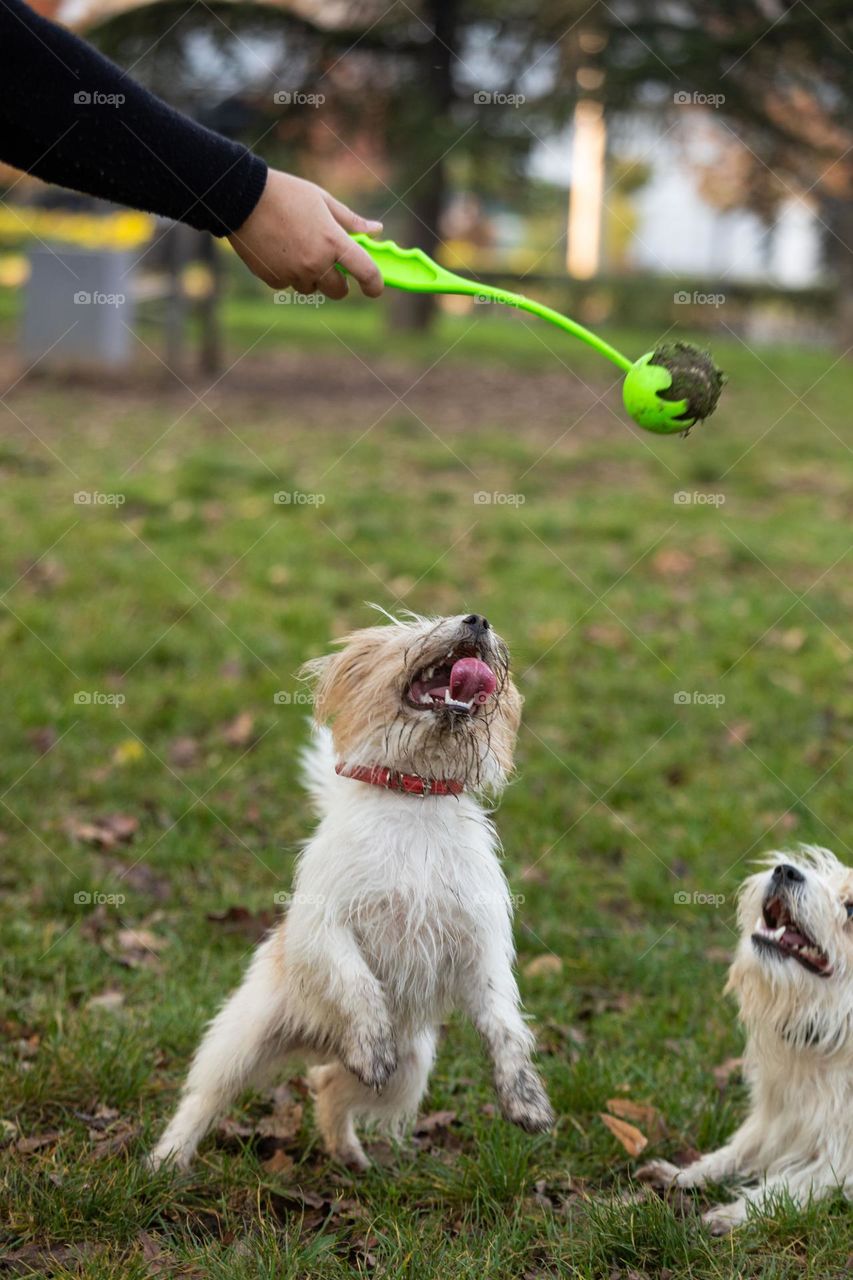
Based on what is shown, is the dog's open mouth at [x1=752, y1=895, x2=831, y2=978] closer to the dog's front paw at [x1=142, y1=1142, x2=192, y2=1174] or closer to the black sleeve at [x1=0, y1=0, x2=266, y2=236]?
the dog's front paw at [x1=142, y1=1142, x2=192, y2=1174]

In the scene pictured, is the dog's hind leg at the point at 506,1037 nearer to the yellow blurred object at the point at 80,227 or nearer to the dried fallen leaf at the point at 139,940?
the dried fallen leaf at the point at 139,940

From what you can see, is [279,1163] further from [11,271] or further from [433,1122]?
[11,271]

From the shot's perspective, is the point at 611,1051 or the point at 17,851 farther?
the point at 17,851

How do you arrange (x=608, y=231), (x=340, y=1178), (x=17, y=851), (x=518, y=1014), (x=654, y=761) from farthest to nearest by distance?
(x=608, y=231), (x=654, y=761), (x=17, y=851), (x=340, y=1178), (x=518, y=1014)

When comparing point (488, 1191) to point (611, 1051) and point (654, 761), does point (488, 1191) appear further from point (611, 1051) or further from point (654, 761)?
point (654, 761)

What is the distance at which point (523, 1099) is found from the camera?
2.91m

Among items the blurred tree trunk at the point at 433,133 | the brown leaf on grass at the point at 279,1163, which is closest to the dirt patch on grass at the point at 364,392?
the blurred tree trunk at the point at 433,133

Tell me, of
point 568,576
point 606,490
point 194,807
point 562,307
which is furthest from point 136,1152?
point 562,307

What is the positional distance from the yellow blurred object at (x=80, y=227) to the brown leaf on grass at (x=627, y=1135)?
14.1m

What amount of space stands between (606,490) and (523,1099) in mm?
6952

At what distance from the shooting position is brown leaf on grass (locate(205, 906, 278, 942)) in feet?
14.5

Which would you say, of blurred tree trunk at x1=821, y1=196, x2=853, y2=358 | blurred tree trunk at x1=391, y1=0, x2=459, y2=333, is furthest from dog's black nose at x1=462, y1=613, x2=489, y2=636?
blurred tree trunk at x1=821, y1=196, x2=853, y2=358

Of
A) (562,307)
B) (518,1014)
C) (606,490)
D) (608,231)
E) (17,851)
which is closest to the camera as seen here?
(518,1014)

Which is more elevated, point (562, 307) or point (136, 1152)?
point (562, 307)
